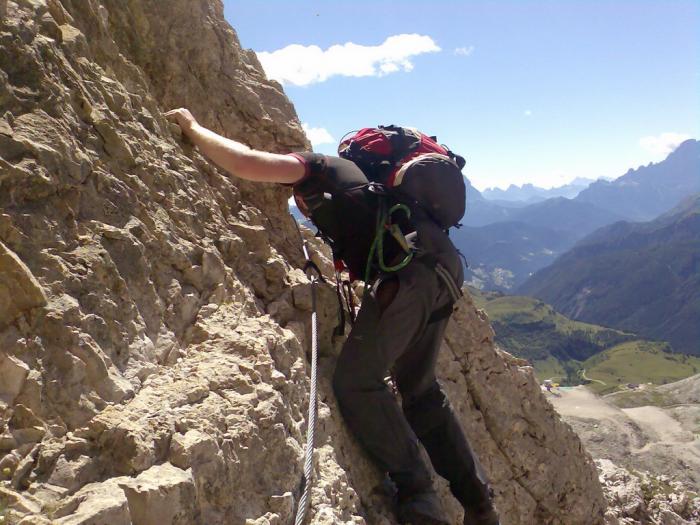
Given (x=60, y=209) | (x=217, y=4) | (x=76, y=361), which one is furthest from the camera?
(x=217, y=4)

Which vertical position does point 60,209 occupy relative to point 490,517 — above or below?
above

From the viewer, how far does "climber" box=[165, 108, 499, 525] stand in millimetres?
5672

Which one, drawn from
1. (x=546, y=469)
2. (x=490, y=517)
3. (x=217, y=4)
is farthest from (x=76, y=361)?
(x=546, y=469)

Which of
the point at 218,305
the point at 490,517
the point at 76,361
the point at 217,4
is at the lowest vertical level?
the point at 490,517

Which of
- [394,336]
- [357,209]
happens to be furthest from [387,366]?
[357,209]

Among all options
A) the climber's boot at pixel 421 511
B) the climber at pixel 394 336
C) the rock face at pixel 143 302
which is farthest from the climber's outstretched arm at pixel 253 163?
the climber's boot at pixel 421 511

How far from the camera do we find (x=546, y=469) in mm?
9055

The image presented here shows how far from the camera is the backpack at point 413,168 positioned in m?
6.07

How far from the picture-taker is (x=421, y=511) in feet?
18.3

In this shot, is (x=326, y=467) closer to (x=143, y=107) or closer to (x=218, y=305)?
(x=218, y=305)

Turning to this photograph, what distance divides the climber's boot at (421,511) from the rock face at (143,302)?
0.19m

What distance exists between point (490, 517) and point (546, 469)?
3216 mm

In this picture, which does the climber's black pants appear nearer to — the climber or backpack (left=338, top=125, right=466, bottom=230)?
the climber

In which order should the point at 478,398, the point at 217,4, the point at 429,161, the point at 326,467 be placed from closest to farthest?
the point at 326,467, the point at 429,161, the point at 217,4, the point at 478,398
